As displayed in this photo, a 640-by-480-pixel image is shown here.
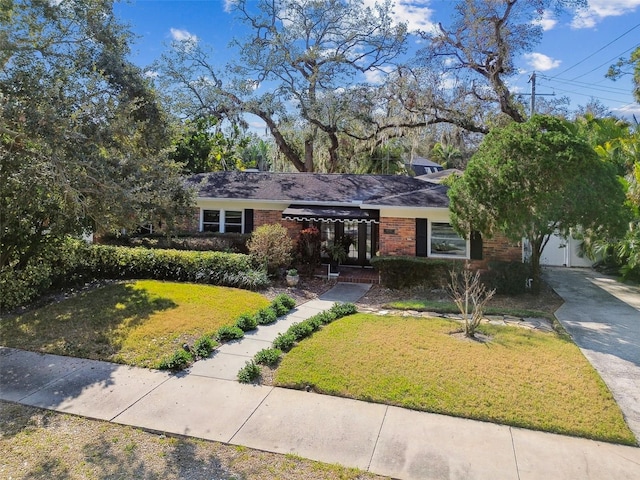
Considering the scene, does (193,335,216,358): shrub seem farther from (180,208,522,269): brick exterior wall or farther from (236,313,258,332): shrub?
(180,208,522,269): brick exterior wall

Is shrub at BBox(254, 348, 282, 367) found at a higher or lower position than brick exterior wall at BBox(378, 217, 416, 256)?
lower

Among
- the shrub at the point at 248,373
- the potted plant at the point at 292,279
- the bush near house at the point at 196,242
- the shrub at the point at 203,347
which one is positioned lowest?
the shrub at the point at 248,373

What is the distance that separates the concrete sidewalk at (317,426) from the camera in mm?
4984

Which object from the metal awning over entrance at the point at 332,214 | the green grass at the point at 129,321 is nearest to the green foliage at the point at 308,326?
the green grass at the point at 129,321

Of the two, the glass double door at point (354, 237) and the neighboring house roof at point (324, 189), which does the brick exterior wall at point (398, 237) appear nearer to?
the neighboring house roof at point (324, 189)

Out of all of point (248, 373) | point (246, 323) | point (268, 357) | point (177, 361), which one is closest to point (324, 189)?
point (246, 323)

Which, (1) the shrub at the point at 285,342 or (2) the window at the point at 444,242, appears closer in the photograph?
(1) the shrub at the point at 285,342

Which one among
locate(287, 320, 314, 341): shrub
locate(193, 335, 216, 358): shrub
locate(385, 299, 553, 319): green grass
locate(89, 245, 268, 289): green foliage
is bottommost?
locate(193, 335, 216, 358): shrub

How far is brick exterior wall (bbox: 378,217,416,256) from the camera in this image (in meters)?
16.1

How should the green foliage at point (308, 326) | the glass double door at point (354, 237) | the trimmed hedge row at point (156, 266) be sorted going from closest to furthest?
the green foliage at point (308, 326), the trimmed hedge row at point (156, 266), the glass double door at point (354, 237)

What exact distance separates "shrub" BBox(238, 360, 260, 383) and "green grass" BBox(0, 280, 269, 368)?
1.89 meters

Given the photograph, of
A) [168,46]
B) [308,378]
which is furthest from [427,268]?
[168,46]

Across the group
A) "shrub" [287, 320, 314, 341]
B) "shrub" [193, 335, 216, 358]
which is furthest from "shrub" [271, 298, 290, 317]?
"shrub" [193, 335, 216, 358]

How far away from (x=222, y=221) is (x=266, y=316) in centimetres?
1022
